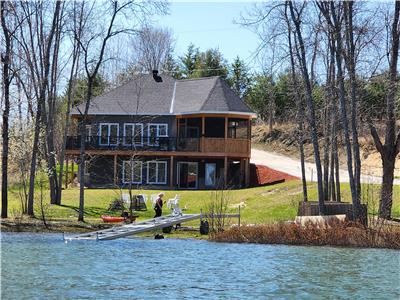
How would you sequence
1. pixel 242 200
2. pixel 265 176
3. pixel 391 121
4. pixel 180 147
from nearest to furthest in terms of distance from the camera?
pixel 391 121 → pixel 242 200 → pixel 265 176 → pixel 180 147

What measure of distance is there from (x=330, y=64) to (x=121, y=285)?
69.5 feet

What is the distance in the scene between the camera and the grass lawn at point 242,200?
3434 centimetres

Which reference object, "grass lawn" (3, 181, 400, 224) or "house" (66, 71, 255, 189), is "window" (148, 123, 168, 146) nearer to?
"house" (66, 71, 255, 189)

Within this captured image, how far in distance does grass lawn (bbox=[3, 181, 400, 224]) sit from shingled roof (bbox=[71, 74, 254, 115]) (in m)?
6.88

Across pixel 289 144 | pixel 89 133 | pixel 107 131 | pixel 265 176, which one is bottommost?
pixel 265 176

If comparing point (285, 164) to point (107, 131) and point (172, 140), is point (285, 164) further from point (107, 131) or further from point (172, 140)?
point (107, 131)

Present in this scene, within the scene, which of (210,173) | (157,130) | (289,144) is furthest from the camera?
(289,144)

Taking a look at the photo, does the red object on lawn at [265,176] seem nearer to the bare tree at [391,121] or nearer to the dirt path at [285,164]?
the dirt path at [285,164]

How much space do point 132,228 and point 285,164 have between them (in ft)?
87.0

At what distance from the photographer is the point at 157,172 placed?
50.6 m

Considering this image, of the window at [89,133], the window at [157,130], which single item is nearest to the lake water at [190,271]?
the window at [89,133]

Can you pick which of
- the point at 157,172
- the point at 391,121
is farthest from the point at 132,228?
the point at 157,172

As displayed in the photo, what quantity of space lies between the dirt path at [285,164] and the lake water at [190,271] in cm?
2019

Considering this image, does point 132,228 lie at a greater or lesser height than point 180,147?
lesser
